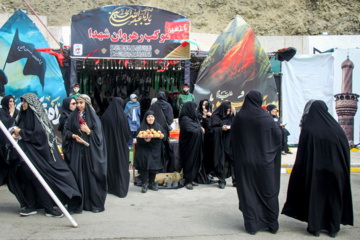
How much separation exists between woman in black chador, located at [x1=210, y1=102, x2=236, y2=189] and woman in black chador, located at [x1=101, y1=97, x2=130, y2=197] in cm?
159

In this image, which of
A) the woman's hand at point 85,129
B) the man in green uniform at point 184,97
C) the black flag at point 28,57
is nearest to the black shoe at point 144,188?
the woman's hand at point 85,129

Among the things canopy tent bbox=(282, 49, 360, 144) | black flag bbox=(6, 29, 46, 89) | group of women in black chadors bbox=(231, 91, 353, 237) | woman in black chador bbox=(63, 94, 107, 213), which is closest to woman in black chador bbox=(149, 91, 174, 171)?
woman in black chador bbox=(63, 94, 107, 213)

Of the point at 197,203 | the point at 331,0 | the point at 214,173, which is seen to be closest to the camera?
the point at 197,203

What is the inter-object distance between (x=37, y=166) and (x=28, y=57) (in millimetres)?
5711

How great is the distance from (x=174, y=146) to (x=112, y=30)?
12.6 ft

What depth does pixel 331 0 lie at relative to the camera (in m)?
17.2

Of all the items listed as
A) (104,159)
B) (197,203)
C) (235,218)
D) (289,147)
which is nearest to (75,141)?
(104,159)

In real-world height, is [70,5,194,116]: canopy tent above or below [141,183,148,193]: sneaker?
above

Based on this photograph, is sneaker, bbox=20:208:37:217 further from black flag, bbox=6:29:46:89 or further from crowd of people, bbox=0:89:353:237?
black flag, bbox=6:29:46:89

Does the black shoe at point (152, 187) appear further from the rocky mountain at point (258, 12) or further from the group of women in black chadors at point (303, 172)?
the rocky mountain at point (258, 12)

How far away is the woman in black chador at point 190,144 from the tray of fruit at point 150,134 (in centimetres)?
52

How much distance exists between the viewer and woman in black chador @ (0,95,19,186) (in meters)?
4.66

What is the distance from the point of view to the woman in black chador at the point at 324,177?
12.7 feet

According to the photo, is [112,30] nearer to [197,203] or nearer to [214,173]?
[214,173]
